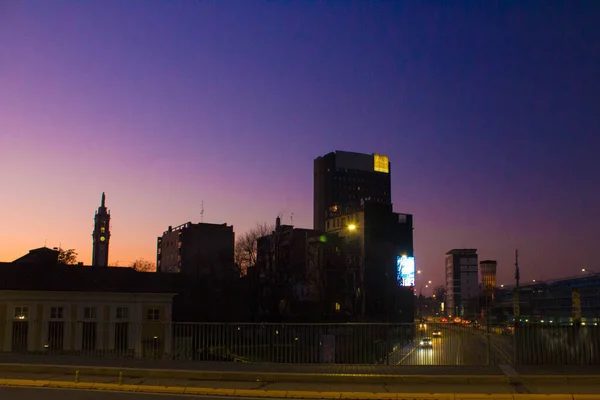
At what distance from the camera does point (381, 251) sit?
106 metres

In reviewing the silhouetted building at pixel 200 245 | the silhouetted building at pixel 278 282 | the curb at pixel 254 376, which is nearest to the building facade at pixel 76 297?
the curb at pixel 254 376

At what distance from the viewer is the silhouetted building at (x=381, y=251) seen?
319 ft

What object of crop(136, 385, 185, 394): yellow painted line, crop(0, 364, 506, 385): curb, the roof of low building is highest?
the roof of low building

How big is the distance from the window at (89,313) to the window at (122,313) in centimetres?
176

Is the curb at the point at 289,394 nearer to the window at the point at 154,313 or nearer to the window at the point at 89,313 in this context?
the window at the point at 89,313

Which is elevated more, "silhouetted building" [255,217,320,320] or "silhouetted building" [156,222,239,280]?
"silhouetted building" [156,222,239,280]

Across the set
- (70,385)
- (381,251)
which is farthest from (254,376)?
(381,251)

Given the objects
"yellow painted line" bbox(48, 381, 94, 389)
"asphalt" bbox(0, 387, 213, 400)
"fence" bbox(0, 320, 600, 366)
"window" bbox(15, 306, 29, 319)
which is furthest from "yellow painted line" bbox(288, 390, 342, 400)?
"window" bbox(15, 306, 29, 319)

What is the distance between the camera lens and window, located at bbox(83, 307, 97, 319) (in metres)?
42.9

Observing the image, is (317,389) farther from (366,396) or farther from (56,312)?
(56,312)

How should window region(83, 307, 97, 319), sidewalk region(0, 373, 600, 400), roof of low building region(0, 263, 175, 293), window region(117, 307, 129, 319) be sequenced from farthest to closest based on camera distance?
window region(117, 307, 129, 319) < window region(83, 307, 97, 319) < roof of low building region(0, 263, 175, 293) < sidewalk region(0, 373, 600, 400)

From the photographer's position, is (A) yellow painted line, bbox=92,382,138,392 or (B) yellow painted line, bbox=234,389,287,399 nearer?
(B) yellow painted line, bbox=234,389,287,399

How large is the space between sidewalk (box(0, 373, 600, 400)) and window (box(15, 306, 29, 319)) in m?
28.2

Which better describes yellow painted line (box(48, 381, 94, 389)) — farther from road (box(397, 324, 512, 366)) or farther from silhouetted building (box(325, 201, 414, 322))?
silhouetted building (box(325, 201, 414, 322))
